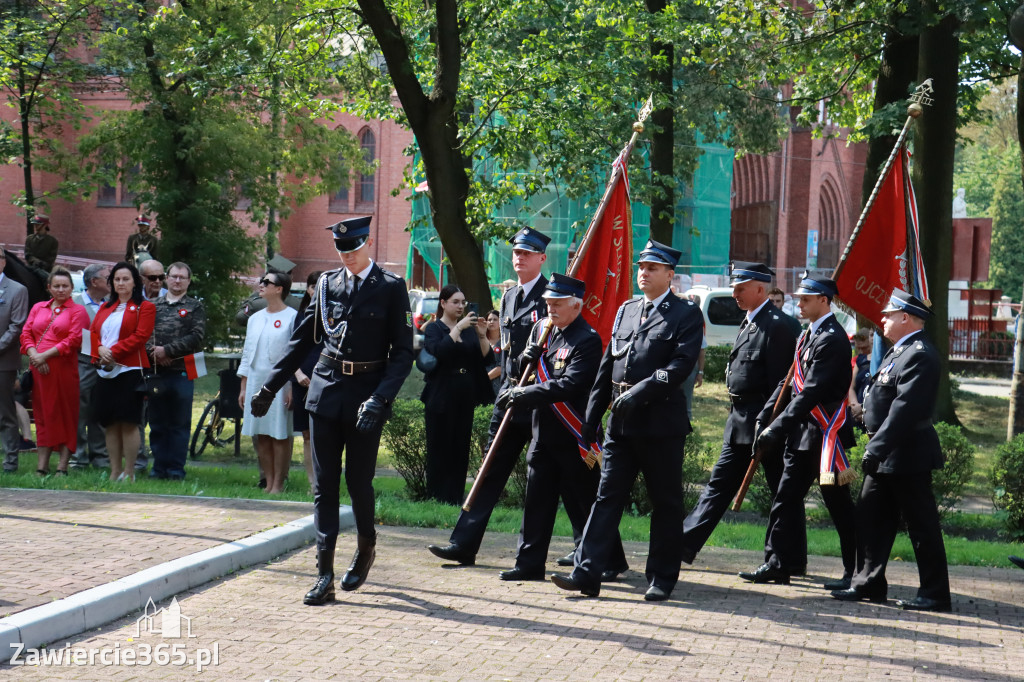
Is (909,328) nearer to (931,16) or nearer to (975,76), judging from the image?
(931,16)

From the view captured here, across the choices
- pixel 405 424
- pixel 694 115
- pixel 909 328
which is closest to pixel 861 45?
pixel 694 115

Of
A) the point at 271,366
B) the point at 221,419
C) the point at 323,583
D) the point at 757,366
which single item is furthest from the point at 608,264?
the point at 221,419

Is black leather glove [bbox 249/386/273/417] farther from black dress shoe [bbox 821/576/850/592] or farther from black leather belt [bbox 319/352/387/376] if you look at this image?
black dress shoe [bbox 821/576/850/592]

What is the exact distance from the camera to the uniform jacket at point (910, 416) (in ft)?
23.9

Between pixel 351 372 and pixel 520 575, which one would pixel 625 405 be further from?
pixel 351 372

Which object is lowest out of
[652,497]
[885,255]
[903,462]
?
[652,497]

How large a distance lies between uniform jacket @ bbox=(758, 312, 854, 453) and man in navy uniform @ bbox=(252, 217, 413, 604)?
2.52 m

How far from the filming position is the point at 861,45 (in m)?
18.6

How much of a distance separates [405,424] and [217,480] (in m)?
2.26

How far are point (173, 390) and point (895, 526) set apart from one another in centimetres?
686

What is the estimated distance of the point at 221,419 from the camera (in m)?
15.1

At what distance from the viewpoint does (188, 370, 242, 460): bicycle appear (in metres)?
13.8

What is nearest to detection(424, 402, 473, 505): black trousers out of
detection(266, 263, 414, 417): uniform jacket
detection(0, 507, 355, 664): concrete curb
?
detection(0, 507, 355, 664): concrete curb

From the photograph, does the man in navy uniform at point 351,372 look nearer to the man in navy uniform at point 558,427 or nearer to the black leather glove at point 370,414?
the black leather glove at point 370,414
